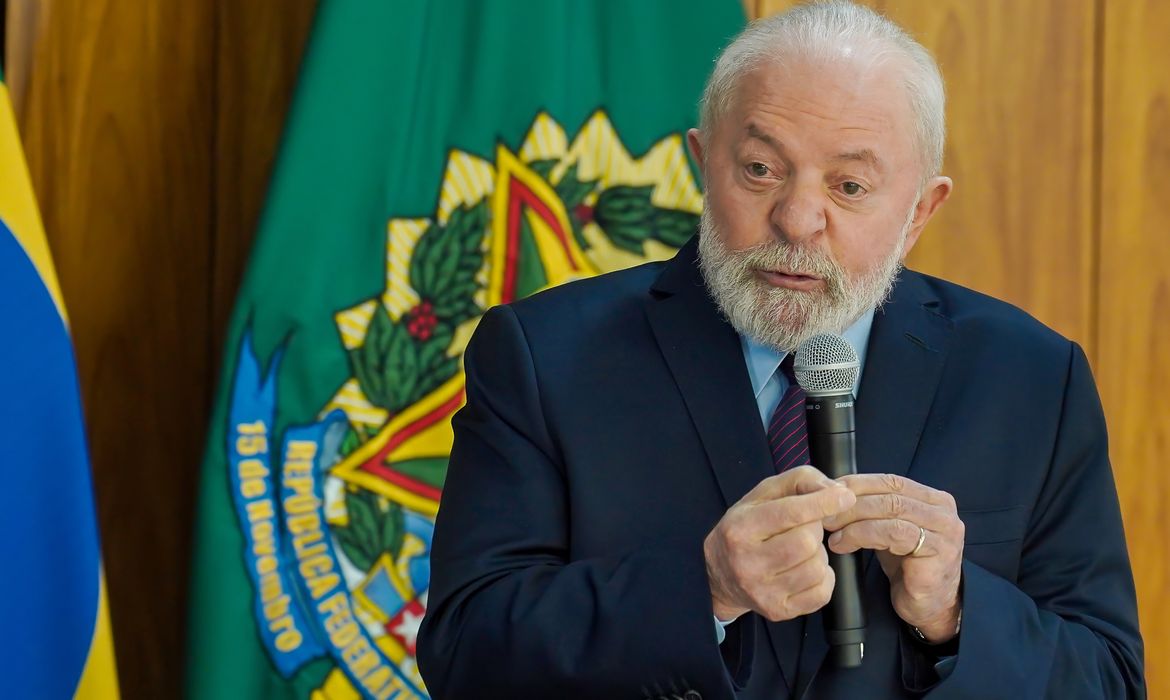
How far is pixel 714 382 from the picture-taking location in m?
1.71

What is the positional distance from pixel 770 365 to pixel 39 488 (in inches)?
50.7

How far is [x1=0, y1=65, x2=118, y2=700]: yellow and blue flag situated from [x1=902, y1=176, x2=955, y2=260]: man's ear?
1426 millimetres

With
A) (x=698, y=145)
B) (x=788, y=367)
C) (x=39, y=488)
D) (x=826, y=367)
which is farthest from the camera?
(x=39, y=488)

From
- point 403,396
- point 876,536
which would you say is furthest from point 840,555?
point 403,396

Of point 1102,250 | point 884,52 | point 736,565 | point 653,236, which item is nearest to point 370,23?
point 653,236

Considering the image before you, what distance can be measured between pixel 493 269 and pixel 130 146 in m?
0.79

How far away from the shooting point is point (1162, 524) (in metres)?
3.18

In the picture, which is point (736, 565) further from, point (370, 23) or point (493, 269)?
point (370, 23)

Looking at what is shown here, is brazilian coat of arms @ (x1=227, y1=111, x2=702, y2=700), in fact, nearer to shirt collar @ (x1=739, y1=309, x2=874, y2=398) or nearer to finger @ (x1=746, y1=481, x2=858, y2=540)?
shirt collar @ (x1=739, y1=309, x2=874, y2=398)

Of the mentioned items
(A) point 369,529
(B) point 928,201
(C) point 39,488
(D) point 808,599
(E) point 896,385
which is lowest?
(A) point 369,529

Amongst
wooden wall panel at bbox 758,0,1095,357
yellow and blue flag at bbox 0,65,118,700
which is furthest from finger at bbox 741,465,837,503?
wooden wall panel at bbox 758,0,1095,357

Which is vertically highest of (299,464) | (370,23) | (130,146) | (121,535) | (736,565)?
(370,23)

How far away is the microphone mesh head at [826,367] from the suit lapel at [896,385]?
0.79 ft

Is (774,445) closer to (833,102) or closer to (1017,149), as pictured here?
(833,102)
